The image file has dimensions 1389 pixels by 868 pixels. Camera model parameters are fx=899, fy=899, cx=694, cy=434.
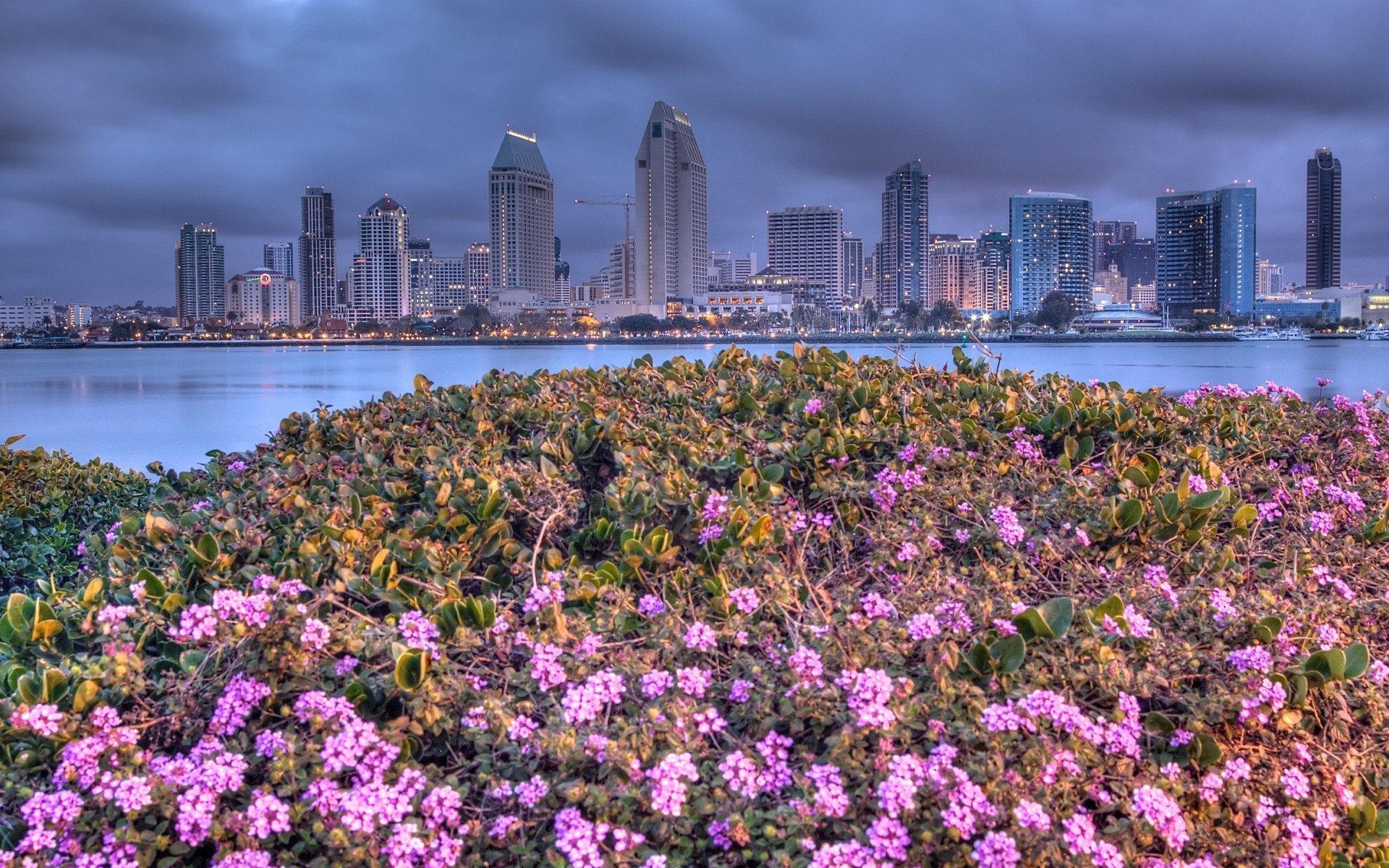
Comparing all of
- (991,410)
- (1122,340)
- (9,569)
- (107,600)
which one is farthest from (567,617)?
(1122,340)

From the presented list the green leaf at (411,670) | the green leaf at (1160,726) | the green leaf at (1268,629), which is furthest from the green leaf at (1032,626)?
the green leaf at (411,670)

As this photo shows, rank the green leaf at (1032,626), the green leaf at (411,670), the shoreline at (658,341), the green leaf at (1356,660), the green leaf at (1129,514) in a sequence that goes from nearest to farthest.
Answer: the green leaf at (411,670), the green leaf at (1032,626), the green leaf at (1356,660), the green leaf at (1129,514), the shoreline at (658,341)

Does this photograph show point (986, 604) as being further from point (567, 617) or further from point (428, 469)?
point (428, 469)

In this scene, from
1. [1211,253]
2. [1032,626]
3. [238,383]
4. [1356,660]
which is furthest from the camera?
[1211,253]

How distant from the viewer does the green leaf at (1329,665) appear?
77.7 inches

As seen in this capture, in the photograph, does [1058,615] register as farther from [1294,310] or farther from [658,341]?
[1294,310]

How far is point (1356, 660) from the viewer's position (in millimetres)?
2039

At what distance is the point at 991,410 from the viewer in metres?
3.70

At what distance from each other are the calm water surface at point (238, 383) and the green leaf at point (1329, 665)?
2894 millimetres

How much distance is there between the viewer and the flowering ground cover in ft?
5.31

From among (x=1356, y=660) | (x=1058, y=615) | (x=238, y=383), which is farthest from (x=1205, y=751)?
(x=238, y=383)

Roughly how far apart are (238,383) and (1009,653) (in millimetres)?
37794

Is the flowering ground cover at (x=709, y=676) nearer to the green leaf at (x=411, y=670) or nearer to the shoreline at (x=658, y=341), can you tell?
the green leaf at (x=411, y=670)

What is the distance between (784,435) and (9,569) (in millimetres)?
3750
